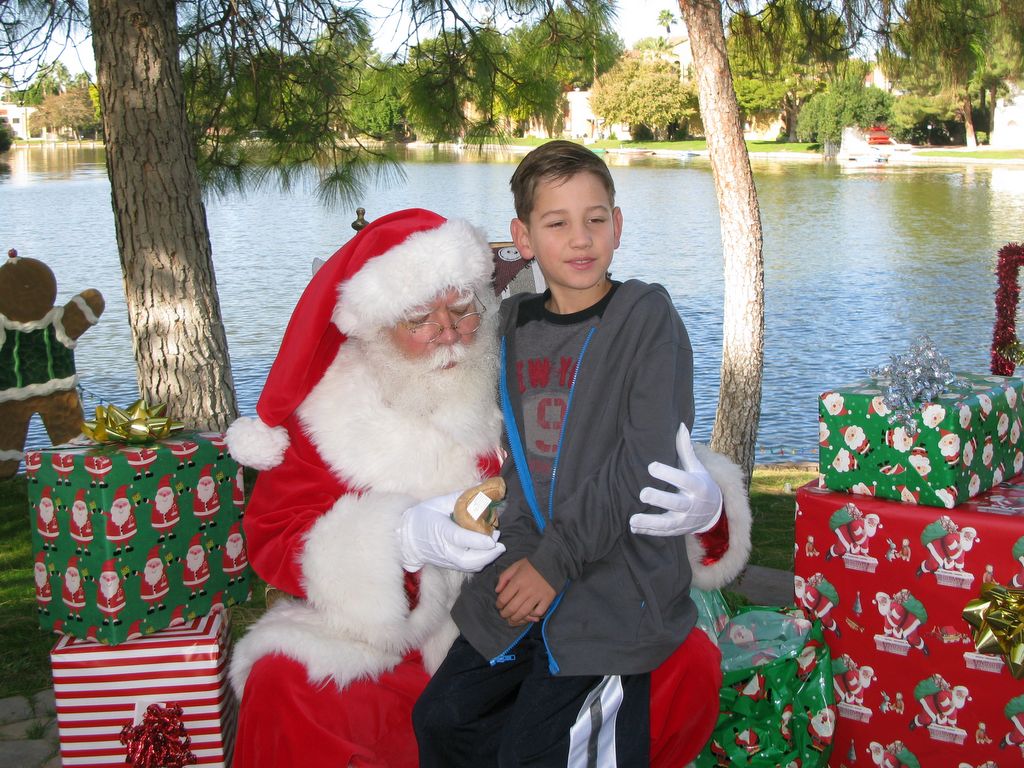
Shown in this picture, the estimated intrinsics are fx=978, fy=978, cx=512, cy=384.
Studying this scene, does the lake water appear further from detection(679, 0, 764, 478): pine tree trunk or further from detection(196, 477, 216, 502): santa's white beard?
detection(679, 0, 764, 478): pine tree trunk

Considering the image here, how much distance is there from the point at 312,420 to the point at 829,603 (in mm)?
1376

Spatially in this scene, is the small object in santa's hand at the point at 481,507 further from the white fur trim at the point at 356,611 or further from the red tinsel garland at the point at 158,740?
the red tinsel garland at the point at 158,740

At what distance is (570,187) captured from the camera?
2.11 metres

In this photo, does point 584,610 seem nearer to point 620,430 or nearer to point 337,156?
point 620,430

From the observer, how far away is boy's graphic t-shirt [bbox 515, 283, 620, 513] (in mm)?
2135

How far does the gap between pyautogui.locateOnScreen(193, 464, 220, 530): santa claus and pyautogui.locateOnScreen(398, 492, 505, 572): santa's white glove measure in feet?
2.41

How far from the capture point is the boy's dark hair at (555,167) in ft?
6.95

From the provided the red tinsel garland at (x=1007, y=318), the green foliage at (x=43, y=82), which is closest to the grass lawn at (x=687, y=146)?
the green foliage at (x=43, y=82)

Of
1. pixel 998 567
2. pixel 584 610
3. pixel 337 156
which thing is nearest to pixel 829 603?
pixel 998 567

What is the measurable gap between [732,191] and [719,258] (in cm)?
1131

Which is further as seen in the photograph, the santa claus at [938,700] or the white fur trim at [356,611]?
the santa claus at [938,700]

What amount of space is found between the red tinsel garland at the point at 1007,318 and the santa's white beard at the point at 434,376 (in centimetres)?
167

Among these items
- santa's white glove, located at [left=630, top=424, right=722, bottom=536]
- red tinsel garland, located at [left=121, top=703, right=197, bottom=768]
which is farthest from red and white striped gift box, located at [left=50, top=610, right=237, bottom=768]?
santa's white glove, located at [left=630, top=424, right=722, bottom=536]

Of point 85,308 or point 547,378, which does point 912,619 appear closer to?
point 547,378
